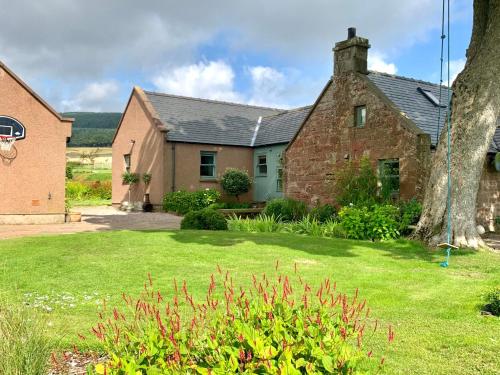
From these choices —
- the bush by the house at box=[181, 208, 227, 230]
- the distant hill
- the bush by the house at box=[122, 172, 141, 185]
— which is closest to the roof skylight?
the bush by the house at box=[181, 208, 227, 230]

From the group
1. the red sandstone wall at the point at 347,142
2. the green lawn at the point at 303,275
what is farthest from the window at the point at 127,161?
the green lawn at the point at 303,275

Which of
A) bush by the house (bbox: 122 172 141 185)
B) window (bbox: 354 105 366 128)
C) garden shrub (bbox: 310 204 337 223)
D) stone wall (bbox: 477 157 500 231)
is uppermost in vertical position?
window (bbox: 354 105 366 128)

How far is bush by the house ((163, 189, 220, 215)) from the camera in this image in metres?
24.8

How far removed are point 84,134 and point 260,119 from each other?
6534cm

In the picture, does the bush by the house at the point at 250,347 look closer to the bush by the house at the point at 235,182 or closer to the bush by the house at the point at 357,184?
the bush by the house at the point at 357,184

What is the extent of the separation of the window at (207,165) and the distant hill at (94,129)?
163 feet

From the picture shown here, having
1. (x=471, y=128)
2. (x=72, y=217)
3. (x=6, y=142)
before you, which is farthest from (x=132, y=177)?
(x=471, y=128)

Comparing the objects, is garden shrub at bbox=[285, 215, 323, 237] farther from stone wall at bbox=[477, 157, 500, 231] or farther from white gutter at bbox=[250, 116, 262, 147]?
white gutter at bbox=[250, 116, 262, 147]

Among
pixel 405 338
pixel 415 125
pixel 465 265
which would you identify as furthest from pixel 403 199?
pixel 405 338

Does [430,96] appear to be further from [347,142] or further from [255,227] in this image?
[255,227]

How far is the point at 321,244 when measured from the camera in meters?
13.0

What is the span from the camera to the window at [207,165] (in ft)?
92.9

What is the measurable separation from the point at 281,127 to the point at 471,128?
17098mm

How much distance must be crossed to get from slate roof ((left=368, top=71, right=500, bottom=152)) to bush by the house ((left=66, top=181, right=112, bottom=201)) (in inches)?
1061
